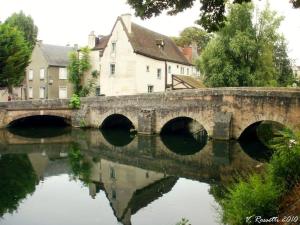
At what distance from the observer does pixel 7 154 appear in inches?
872

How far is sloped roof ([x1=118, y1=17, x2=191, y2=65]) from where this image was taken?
36469mm

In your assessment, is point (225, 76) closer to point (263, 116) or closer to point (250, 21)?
point (250, 21)

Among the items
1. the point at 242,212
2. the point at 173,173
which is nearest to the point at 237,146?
the point at 173,173

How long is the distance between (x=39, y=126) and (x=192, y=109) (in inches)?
700

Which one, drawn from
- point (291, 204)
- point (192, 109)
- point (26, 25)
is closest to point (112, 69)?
point (192, 109)

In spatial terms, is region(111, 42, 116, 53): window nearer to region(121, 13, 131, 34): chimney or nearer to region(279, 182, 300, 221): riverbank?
region(121, 13, 131, 34): chimney

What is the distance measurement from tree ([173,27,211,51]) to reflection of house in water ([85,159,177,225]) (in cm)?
3976

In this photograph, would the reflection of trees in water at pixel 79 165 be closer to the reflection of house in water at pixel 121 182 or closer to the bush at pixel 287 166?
the reflection of house in water at pixel 121 182

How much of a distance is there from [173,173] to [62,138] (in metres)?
13.9

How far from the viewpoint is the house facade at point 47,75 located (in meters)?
46.1

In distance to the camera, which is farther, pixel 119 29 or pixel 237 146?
pixel 119 29

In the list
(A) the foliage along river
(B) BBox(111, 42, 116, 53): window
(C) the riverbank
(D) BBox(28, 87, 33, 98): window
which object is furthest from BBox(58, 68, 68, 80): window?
(C) the riverbank

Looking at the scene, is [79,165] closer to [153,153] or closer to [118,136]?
[153,153]

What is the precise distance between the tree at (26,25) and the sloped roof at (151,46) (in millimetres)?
23206
